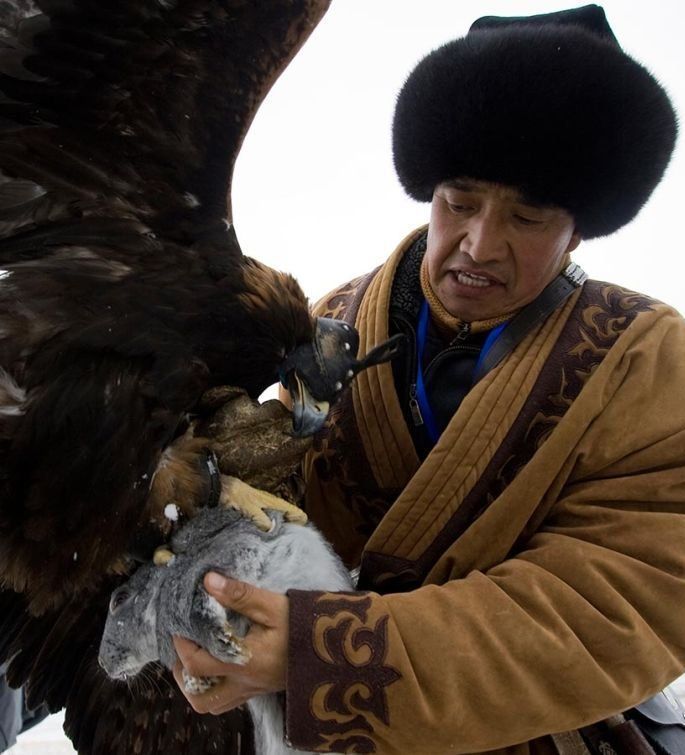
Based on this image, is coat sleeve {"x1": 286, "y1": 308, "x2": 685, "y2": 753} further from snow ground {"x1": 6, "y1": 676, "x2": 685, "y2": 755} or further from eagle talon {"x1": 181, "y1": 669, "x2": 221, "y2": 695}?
snow ground {"x1": 6, "y1": 676, "x2": 685, "y2": 755}

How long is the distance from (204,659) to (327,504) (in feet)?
1.29

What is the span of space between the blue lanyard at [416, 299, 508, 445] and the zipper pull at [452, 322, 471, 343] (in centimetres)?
3

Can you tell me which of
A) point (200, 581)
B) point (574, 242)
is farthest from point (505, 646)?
point (574, 242)

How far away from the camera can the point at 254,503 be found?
3.39 ft

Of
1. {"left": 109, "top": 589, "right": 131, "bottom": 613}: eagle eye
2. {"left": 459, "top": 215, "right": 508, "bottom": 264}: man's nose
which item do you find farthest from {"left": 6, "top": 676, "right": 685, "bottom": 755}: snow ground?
{"left": 459, "top": 215, "right": 508, "bottom": 264}: man's nose

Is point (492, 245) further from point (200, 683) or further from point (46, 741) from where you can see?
point (46, 741)

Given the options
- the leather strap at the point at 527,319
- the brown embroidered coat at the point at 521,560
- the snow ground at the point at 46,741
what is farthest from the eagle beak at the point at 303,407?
the snow ground at the point at 46,741

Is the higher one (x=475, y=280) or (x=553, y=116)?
(x=553, y=116)

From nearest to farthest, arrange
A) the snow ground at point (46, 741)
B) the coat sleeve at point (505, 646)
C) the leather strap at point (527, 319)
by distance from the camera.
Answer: the coat sleeve at point (505, 646)
the leather strap at point (527, 319)
the snow ground at point (46, 741)

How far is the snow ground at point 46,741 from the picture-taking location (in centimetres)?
219

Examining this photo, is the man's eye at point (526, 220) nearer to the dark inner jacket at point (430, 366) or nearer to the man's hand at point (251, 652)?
the dark inner jacket at point (430, 366)

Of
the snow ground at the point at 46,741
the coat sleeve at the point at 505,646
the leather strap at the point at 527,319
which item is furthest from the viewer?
the snow ground at the point at 46,741

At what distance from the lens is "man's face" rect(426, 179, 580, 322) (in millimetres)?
1062

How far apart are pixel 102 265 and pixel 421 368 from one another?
0.48m
